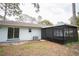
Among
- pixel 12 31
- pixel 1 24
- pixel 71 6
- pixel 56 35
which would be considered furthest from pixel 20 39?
pixel 71 6

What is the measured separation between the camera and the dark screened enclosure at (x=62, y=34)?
10736 mm

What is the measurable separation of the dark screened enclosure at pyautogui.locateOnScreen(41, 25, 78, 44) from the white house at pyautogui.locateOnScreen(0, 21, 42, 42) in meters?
1.66

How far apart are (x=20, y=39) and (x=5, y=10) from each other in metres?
4.23

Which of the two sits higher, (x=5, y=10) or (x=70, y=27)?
(x=5, y=10)

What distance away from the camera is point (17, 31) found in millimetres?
13133

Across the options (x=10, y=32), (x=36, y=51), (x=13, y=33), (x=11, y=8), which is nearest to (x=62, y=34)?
(x=36, y=51)

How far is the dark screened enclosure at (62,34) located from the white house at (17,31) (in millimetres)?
1664

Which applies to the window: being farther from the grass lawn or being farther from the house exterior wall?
the grass lawn

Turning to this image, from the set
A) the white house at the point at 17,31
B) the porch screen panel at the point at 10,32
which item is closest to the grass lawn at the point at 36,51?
the white house at the point at 17,31

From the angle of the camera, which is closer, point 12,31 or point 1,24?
point 1,24

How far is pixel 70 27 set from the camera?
1146 centimetres

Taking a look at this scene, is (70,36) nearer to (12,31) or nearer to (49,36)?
(49,36)

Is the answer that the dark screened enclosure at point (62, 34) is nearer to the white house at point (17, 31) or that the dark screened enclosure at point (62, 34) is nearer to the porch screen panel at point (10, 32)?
the white house at point (17, 31)

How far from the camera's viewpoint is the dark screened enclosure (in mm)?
10736
